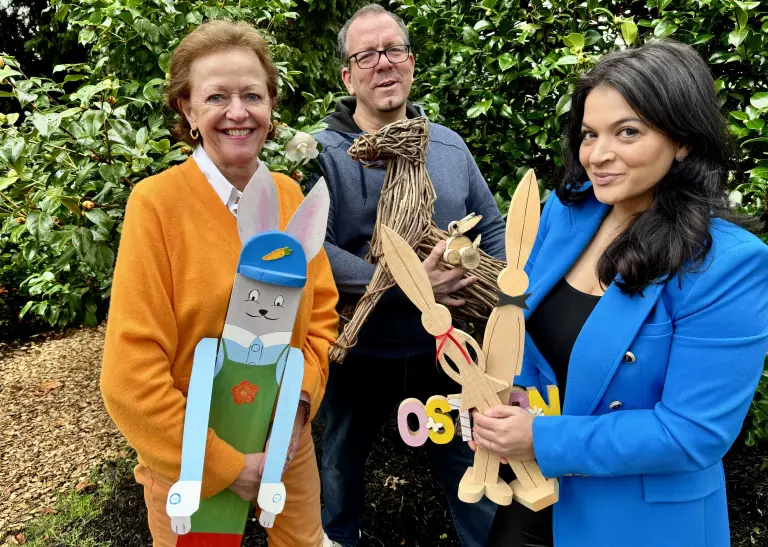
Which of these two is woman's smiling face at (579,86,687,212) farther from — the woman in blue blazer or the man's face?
the man's face

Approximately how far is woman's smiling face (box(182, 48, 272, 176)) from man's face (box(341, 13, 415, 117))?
24.2 inches

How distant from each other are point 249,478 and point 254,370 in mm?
286

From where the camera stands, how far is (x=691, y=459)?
4.08ft

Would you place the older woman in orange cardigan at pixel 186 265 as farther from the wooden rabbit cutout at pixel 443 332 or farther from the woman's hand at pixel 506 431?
the woman's hand at pixel 506 431

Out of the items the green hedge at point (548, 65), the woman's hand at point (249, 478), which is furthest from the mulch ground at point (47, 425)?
the green hedge at point (548, 65)

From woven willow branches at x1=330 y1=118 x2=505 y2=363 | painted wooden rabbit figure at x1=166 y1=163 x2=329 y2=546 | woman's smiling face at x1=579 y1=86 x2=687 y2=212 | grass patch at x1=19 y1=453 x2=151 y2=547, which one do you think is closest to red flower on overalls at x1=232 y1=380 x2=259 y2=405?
painted wooden rabbit figure at x1=166 y1=163 x2=329 y2=546

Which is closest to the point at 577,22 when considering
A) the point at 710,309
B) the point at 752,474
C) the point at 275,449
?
the point at 710,309

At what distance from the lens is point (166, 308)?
1430mm

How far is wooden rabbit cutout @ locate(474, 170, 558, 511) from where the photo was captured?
54.8 inches

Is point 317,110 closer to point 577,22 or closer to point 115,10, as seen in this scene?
point 115,10

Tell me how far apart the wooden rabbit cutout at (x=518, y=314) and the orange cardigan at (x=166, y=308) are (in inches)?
26.6

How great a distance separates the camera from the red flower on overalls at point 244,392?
1530 mm

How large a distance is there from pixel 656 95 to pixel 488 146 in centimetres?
166

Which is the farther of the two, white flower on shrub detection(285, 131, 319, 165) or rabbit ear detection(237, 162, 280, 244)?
white flower on shrub detection(285, 131, 319, 165)
